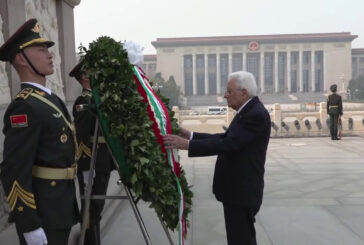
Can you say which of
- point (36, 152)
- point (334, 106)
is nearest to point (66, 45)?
point (36, 152)

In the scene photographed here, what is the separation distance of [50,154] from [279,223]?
2.62 m

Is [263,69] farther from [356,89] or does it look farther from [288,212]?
[288,212]

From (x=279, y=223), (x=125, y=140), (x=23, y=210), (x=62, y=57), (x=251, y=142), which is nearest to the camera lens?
(x=23, y=210)

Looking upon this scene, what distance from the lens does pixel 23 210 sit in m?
1.62

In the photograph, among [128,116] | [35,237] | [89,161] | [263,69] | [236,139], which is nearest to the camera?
[35,237]

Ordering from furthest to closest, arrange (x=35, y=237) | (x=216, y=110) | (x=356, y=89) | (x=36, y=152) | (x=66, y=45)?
(x=356, y=89) < (x=216, y=110) < (x=66, y=45) < (x=36, y=152) < (x=35, y=237)

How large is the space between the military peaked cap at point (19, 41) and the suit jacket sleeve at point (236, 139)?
1001mm

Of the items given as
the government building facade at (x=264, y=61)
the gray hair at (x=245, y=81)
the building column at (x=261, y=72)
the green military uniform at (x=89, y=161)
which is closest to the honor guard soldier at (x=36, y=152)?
the green military uniform at (x=89, y=161)

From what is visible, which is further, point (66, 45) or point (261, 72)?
point (261, 72)

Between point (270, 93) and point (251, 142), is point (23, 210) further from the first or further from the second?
point (270, 93)

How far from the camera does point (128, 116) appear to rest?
1.91 metres

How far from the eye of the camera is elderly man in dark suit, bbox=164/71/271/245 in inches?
88.7

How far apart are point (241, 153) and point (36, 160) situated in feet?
3.82

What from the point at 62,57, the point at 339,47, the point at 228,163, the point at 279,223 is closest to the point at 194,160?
the point at 62,57
